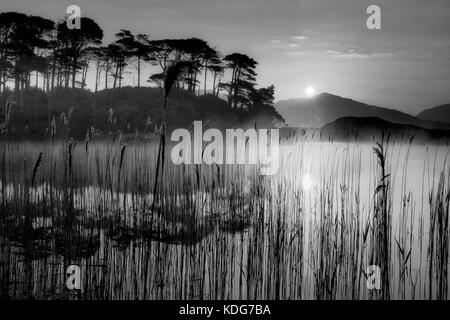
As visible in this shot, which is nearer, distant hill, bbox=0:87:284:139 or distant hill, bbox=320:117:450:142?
distant hill, bbox=320:117:450:142

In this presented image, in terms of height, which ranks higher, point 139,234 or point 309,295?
point 139,234

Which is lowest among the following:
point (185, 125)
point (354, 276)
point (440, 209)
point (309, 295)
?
point (309, 295)

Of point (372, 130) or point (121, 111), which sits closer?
point (121, 111)

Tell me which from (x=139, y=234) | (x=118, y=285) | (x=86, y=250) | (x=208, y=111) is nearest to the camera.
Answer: (x=118, y=285)

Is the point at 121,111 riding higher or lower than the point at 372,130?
higher

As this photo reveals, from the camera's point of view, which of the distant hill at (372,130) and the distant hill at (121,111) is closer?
the distant hill at (372,130)

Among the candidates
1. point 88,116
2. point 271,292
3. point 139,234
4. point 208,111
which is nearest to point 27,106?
point 88,116

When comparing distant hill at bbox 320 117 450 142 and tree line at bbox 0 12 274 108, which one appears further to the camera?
tree line at bbox 0 12 274 108

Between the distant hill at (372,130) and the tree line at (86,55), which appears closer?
the distant hill at (372,130)
